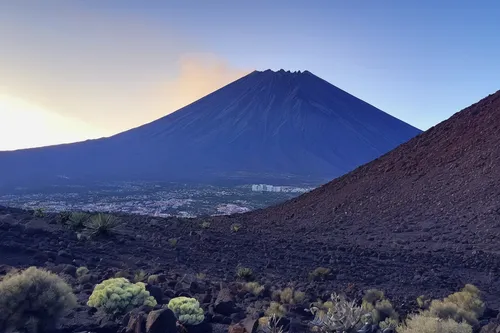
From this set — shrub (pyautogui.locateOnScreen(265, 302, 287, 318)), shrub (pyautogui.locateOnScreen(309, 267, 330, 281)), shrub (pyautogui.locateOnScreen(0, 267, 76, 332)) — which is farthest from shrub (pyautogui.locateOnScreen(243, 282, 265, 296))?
shrub (pyautogui.locateOnScreen(0, 267, 76, 332))

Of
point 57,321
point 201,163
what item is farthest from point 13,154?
point 57,321

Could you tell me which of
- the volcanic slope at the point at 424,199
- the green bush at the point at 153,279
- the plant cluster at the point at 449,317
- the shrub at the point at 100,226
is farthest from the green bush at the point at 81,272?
the volcanic slope at the point at 424,199

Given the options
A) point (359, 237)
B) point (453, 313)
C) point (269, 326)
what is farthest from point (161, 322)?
point (359, 237)

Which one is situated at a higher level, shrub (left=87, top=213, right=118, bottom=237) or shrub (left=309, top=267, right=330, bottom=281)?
shrub (left=87, top=213, right=118, bottom=237)

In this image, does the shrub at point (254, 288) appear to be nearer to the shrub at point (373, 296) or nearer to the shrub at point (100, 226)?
the shrub at point (373, 296)

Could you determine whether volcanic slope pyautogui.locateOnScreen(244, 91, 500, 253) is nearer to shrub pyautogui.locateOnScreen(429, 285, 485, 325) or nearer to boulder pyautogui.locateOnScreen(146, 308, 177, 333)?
shrub pyautogui.locateOnScreen(429, 285, 485, 325)

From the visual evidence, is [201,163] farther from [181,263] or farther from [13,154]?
[181,263]
